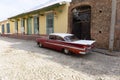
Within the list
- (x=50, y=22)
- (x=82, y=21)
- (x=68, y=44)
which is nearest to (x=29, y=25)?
(x=50, y=22)

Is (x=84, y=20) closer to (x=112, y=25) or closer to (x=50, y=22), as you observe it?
(x=112, y=25)

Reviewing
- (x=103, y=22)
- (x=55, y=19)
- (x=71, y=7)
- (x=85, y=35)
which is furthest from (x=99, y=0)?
(x=55, y=19)

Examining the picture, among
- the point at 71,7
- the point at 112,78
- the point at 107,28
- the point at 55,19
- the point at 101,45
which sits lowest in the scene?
the point at 112,78

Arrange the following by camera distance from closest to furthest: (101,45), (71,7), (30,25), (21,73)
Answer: (21,73)
(101,45)
(71,7)
(30,25)

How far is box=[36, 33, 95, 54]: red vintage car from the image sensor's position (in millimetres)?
7546

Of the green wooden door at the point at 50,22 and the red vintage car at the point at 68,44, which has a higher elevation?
the green wooden door at the point at 50,22

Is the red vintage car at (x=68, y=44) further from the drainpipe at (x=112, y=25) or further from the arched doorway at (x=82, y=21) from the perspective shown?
the arched doorway at (x=82, y=21)

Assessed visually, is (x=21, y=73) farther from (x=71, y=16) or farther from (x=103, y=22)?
(x=71, y=16)

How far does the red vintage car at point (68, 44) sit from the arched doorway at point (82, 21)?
10.9 feet

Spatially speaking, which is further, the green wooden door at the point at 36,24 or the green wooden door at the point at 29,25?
the green wooden door at the point at 29,25

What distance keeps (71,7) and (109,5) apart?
150 inches

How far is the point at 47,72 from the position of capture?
17.5 ft

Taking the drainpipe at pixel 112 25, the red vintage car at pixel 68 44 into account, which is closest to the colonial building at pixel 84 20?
the drainpipe at pixel 112 25

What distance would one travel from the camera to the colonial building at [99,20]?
28.9ft
